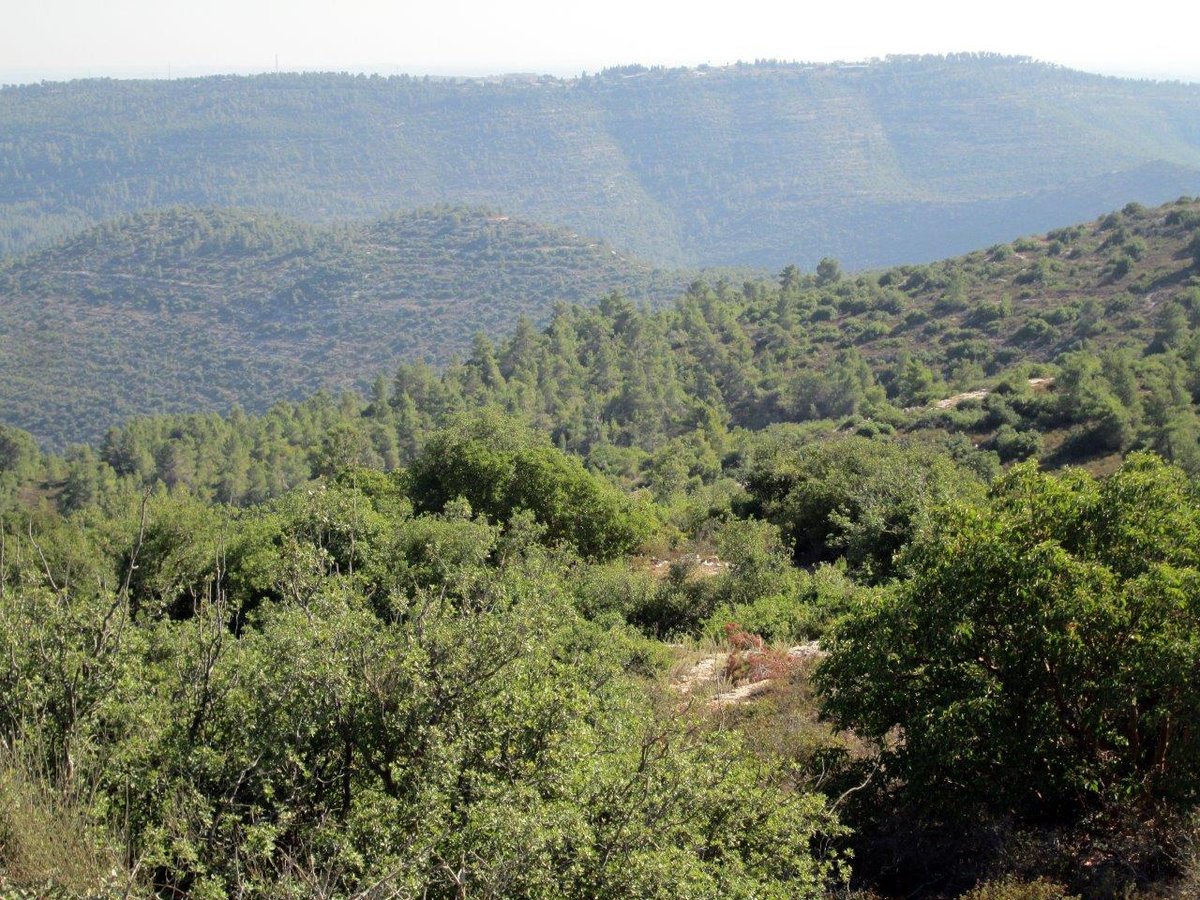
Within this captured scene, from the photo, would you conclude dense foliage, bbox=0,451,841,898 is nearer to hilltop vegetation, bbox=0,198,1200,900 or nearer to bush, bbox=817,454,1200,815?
hilltop vegetation, bbox=0,198,1200,900

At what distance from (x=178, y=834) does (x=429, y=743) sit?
1674 mm

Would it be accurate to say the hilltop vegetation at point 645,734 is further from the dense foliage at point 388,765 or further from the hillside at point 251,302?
the hillside at point 251,302

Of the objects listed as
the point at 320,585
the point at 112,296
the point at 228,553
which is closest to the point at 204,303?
the point at 112,296

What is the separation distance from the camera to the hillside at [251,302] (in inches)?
5610

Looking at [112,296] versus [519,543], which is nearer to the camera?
[519,543]

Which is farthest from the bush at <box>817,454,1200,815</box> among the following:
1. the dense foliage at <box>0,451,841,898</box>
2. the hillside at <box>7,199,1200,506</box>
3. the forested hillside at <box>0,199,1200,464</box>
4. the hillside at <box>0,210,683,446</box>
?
the hillside at <box>0,210,683,446</box>

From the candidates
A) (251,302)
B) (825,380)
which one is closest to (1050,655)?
(825,380)

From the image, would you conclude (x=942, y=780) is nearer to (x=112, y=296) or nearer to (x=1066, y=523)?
(x=1066, y=523)

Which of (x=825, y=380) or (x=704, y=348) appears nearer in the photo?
(x=825, y=380)

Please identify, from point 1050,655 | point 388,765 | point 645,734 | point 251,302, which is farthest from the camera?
point 251,302

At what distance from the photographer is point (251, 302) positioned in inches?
6845

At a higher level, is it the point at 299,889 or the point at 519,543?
the point at 299,889

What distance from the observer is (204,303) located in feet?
568

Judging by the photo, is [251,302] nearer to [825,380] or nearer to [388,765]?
[825,380]
